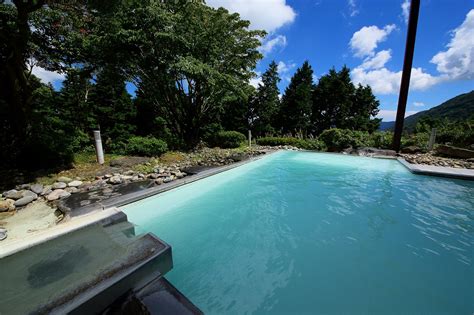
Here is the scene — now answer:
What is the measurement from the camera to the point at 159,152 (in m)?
7.84

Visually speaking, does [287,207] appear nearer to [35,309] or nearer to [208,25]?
[35,309]

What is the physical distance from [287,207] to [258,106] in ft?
56.7

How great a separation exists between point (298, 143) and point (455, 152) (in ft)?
24.8

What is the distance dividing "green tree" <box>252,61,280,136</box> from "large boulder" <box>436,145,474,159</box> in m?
12.4

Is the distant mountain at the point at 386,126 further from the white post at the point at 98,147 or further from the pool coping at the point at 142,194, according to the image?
the white post at the point at 98,147

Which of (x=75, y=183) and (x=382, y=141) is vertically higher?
(x=382, y=141)

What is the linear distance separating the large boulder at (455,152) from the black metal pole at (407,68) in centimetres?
168

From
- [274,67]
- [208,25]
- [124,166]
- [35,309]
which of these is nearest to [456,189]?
[35,309]

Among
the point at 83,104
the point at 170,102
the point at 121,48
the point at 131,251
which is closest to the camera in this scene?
the point at 131,251

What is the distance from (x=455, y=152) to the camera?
27.2 feet

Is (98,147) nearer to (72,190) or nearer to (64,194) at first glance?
(72,190)

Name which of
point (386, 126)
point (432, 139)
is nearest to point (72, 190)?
point (432, 139)

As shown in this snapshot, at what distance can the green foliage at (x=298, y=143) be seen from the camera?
43.5 feet

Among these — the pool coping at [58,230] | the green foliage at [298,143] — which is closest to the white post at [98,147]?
the pool coping at [58,230]
